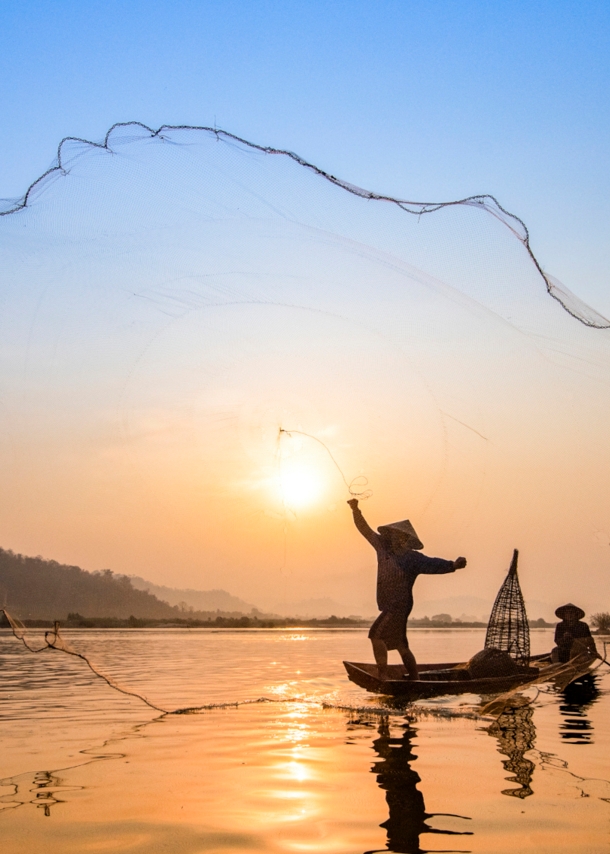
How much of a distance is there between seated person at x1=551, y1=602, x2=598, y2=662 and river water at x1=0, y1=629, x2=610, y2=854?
4.90 m

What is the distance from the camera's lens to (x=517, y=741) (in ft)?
37.6

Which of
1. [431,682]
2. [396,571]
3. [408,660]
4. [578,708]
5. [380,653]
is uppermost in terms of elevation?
[396,571]

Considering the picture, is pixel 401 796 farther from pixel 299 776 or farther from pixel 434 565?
pixel 434 565

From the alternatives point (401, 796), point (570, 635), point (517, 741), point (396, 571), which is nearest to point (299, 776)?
point (401, 796)

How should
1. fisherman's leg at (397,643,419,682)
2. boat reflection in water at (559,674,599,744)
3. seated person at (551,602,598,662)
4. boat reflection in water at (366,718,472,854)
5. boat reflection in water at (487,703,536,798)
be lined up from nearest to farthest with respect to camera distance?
boat reflection in water at (366,718,472,854) → boat reflection in water at (487,703,536,798) → boat reflection in water at (559,674,599,744) → fisherman's leg at (397,643,419,682) → seated person at (551,602,598,662)

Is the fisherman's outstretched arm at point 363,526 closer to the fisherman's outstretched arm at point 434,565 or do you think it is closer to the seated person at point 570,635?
the fisherman's outstretched arm at point 434,565

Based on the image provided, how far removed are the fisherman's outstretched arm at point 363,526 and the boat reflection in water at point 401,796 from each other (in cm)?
554

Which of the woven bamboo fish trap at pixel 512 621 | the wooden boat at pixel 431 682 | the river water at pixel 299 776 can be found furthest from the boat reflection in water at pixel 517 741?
the woven bamboo fish trap at pixel 512 621

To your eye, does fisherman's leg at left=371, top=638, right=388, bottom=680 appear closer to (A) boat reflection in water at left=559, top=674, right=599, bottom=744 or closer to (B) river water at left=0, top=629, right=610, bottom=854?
(B) river water at left=0, top=629, right=610, bottom=854

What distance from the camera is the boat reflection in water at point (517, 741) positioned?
8562mm

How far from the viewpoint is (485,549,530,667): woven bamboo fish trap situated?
70.9 ft

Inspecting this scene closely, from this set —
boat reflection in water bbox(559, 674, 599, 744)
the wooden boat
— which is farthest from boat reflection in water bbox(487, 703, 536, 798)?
the wooden boat

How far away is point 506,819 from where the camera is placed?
713 centimetres

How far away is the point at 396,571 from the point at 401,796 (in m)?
8.68
